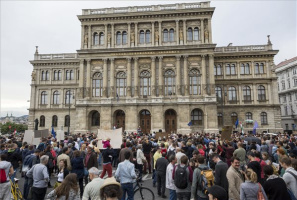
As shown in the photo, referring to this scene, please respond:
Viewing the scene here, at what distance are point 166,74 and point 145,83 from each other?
164 inches

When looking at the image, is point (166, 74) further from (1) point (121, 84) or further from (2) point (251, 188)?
(2) point (251, 188)

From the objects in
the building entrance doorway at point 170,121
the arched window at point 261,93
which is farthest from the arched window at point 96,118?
the arched window at point 261,93

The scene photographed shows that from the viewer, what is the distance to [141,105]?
37969 mm

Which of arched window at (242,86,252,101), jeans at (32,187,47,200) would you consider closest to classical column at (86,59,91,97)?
arched window at (242,86,252,101)

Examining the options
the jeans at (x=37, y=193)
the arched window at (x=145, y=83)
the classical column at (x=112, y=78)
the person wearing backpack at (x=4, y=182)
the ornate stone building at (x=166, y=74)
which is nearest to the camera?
the person wearing backpack at (x=4, y=182)

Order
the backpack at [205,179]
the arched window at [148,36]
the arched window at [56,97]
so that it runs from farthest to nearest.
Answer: the arched window at [56,97] < the arched window at [148,36] < the backpack at [205,179]

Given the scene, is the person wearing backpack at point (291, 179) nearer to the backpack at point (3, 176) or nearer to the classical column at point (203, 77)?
the backpack at point (3, 176)

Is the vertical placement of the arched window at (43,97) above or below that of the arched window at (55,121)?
above

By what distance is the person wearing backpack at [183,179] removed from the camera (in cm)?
695

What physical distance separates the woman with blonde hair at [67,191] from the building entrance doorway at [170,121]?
111 feet

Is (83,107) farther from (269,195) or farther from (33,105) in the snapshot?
(269,195)

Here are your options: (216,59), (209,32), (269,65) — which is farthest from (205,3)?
(269,65)

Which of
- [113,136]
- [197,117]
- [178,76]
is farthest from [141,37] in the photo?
[113,136]

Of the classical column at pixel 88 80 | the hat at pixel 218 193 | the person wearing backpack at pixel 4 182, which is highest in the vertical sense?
the classical column at pixel 88 80
